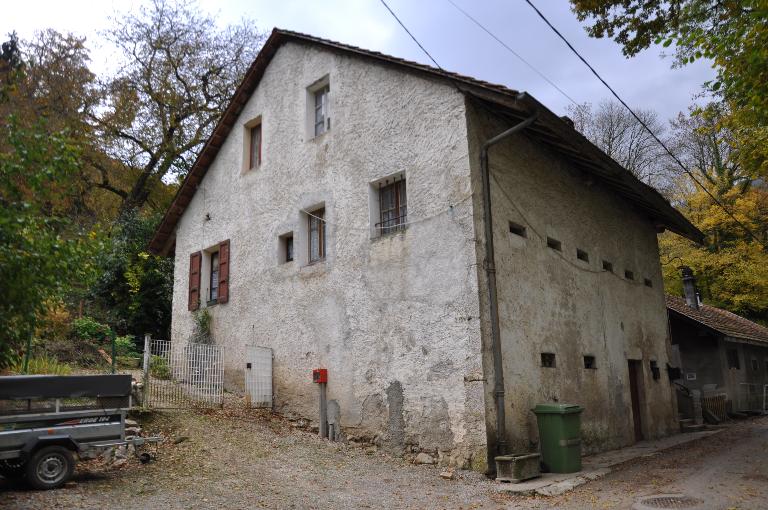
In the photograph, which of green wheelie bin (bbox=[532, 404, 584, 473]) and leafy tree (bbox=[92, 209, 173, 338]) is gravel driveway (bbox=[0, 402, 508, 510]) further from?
leafy tree (bbox=[92, 209, 173, 338])

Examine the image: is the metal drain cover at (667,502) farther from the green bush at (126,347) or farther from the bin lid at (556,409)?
the green bush at (126,347)

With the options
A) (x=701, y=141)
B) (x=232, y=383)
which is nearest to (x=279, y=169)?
(x=232, y=383)

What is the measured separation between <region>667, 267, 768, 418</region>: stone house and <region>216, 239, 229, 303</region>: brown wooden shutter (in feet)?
45.4

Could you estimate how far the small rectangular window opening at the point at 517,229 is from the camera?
1054cm

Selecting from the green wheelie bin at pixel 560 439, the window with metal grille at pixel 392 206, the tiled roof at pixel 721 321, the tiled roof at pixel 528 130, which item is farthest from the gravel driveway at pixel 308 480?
the tiled roof at pixel 721 321

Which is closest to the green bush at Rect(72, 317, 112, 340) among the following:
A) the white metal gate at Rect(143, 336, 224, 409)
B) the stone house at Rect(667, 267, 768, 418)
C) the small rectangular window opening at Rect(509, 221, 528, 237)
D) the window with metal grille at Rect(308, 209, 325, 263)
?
the white metal gate at Rect(143, 336, 224, 409)

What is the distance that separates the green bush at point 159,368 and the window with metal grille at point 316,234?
11.7 feet

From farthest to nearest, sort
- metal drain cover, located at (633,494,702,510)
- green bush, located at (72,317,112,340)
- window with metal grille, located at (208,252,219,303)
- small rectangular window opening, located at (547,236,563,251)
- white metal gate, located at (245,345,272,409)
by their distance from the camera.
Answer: green bush, located at (72,317,112,340) < window with metal grille, located at (208,252,219,303) < white metal gate, located at (245,345,272,409) < small rectangular window opening, located at (547,236,563,251) < metal drain cover, located at (633,494,702,510)

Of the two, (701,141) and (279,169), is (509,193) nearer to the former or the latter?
(279,169)

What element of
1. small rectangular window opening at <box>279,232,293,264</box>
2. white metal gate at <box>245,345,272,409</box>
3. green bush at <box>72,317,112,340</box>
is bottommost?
white metal gate at <box>245,345,272,409</box>

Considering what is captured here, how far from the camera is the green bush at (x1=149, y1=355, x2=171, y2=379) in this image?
38.4ft

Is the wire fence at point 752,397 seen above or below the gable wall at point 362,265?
below

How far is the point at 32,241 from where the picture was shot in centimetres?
674

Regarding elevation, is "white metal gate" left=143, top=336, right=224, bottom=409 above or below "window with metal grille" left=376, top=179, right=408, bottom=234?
below
